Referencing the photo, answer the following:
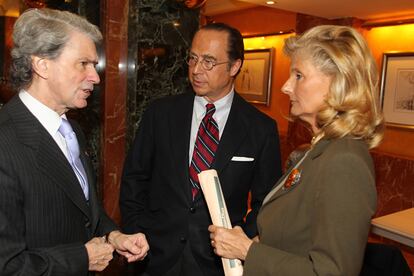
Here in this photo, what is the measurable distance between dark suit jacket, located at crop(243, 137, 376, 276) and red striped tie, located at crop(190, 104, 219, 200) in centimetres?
Answer: 72

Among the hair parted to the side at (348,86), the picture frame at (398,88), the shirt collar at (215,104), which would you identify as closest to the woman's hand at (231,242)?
the hair parted to the side at (348,86)

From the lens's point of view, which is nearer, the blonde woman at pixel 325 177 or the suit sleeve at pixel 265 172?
the blonde woman at pixel 325 177

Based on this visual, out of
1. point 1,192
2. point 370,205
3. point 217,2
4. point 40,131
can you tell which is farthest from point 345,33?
point 217,2

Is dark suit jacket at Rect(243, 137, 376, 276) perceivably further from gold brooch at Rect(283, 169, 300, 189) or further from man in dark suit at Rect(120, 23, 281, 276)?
man in dark suit at Rect(120, 23, 281, 276)

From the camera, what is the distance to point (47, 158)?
4.97 ft

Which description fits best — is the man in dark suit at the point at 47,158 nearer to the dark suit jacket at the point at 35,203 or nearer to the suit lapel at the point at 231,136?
the dark suit jacket at the point at 35,203

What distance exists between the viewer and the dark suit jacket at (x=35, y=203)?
1.36m

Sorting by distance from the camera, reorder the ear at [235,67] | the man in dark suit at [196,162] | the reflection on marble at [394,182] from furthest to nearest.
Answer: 1. the reflection on marble at [394,182]
2. the ear at [235,67]
3. the man in dark suit at [196,162]

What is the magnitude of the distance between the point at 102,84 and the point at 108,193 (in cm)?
91

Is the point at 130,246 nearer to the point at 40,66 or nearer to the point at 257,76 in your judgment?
the point at 40,66

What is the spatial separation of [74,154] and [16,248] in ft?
1.68

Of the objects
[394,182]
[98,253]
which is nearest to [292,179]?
[98,253]

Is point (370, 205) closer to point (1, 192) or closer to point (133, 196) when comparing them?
point (1, 192)

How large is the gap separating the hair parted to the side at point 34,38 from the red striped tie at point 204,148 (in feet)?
3.00
